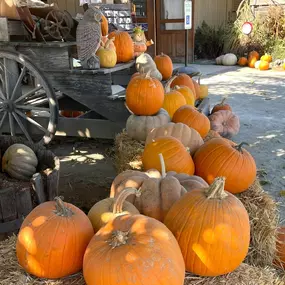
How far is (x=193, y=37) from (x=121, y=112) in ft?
31.9

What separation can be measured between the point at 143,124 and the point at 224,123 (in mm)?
1501

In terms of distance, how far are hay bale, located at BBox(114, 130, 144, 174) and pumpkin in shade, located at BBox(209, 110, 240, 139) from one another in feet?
4.25

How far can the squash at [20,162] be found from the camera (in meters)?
2.90

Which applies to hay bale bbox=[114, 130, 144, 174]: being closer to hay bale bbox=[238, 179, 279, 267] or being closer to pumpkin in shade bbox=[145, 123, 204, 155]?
pumpkin in shade bbox=[145, 123, 204, 155]

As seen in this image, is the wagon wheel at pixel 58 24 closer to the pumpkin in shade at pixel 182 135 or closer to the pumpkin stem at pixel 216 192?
the pumpkin in shade at pixel 182 135

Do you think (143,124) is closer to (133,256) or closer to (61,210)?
(61,210)

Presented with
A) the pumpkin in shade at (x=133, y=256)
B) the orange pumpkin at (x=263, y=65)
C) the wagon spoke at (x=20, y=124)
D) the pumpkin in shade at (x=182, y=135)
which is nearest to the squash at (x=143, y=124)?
the pumpkin in shade at (x=182, y=135)

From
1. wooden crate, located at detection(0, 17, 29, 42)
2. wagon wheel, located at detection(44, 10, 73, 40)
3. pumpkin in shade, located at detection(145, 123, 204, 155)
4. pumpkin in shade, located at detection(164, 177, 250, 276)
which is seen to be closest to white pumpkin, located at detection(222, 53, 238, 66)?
wagon wheel, located at detection(44, 10, 73, 40)

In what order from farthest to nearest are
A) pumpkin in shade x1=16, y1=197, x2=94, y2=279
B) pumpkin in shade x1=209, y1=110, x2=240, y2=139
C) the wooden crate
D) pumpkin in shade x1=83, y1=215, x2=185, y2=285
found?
pumpkin in shade x1=209, y1=110, x2=240, y2=139
the wooden crate
pumpkin in shade x1=16, y1=197, x2=94, y2=279
pumpkin in shade x1=83, y1=215, x2=185, y2=285

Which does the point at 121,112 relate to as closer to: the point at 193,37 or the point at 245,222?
the point at 245,222

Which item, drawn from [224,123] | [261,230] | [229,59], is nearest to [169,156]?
[261,230]

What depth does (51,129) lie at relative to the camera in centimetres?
414

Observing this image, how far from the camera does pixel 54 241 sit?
4.71 feet

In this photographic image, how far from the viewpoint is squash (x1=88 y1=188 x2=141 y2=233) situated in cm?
148
